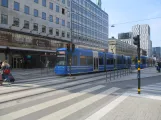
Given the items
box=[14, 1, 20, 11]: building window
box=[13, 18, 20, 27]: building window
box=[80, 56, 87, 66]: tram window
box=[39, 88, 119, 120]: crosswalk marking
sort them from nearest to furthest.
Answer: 1. box=[39, 88, 119, 120]: crosswalk marking
2. box=[80, 56, 87, 66]: tram window
3. box=[13, 18, 20, 27]: building window
4. box=[14, 1, 20, 11]: building window

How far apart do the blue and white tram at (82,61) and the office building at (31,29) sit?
40.6 feet

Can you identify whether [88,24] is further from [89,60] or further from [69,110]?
[69,110]

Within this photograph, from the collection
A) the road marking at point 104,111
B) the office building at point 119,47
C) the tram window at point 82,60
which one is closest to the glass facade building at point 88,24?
the office building at point 119,47

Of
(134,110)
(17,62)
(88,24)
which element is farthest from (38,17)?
(134,110)

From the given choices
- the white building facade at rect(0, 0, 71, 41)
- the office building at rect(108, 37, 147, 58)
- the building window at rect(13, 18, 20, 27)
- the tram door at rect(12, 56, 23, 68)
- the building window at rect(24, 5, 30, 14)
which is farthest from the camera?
the office building at rect(108, 37, 147, 58)

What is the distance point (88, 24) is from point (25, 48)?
34.2m

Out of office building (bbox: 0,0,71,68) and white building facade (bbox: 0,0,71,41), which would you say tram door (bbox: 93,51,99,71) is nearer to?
office building (bbox: 0,0,71,68)

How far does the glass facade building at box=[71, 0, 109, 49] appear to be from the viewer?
5653cm

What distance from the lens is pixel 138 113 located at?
6.68 meters

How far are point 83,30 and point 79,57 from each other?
132 feet

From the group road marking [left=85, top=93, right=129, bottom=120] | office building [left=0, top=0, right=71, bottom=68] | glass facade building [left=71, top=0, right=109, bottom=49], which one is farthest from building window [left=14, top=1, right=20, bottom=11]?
road marking [left=85, top=93, right=129, bottom=120]

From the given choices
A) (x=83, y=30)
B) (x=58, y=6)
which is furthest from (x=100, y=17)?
(x=58, y=6)

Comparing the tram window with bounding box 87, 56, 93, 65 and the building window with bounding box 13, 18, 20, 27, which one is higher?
the building window with bounding box 13, 18, 20, 27

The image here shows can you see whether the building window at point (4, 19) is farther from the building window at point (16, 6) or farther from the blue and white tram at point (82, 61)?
the blue and white tram at point (82, 61)
